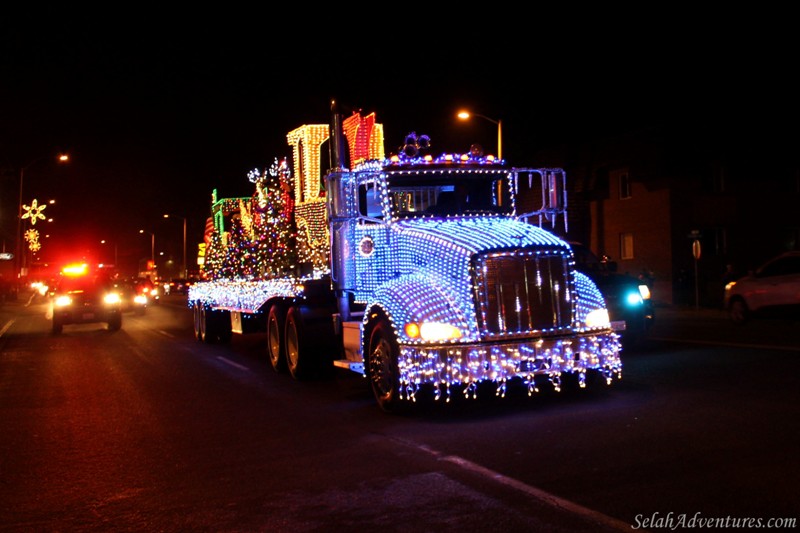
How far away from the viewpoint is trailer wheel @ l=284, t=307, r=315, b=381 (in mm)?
11703

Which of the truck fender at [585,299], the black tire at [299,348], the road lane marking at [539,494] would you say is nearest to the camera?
the road lane marking at [539,494]

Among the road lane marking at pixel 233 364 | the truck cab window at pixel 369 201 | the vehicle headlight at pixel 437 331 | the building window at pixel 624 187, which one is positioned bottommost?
the road lane marking at pixel 233 364

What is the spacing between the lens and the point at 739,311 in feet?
70.1

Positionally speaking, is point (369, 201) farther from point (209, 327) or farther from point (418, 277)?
point (209, 327)

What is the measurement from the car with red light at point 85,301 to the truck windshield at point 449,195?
1679 cm

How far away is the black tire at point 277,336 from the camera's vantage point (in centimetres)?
1286

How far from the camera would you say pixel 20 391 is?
40.2 ft

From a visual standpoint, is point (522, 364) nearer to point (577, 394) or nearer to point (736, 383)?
point (577, 394)

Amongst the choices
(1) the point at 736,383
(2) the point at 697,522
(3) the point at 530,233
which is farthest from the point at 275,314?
(2) the point at 697,522

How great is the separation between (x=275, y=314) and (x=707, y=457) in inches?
311

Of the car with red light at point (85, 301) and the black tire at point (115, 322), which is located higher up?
the car with red light at point (85, 301)

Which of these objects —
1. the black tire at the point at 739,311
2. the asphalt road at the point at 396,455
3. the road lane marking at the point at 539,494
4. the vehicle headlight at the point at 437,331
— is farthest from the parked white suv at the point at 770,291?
the road lane marking at the point at 539,494

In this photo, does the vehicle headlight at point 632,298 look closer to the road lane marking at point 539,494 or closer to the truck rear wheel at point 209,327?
the road lane marking at point 539,494

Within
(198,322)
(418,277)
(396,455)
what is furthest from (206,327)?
(396,455)
